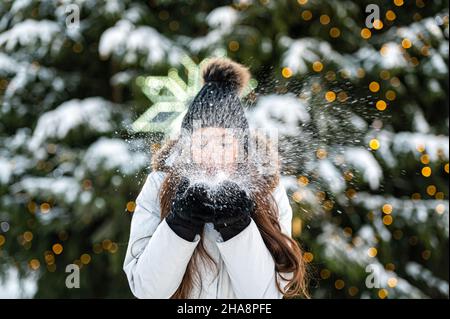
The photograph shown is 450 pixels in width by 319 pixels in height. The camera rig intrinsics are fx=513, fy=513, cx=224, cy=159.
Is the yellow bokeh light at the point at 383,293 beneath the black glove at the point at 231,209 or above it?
beneath

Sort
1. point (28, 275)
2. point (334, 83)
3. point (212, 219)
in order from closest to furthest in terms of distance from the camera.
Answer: point (212, 219), point (334, 83), point (28, 275)

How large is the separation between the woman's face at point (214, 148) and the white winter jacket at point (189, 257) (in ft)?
0.45

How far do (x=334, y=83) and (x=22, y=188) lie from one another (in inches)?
58.3

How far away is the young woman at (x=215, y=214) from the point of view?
94cm

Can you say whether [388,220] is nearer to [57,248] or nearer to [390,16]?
[390,16]

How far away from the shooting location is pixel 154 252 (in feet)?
3.17

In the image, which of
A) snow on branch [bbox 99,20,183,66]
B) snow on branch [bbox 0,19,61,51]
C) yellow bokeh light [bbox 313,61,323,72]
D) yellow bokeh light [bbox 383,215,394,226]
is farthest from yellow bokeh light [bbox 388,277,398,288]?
snow on branch [bbox 0,19,61,51]

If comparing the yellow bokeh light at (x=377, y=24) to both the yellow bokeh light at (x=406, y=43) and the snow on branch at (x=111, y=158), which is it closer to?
the yellow bokeh light at (x=406, y=43)

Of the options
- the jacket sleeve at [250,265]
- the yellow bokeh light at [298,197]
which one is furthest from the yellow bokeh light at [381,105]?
the jacket sleeve at [250,265]

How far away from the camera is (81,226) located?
2305 mm

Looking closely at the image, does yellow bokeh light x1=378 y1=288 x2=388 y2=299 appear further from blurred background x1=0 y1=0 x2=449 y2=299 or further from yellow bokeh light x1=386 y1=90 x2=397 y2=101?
yellow bokeh light x1=386 y1=90 x2=397 y2=101

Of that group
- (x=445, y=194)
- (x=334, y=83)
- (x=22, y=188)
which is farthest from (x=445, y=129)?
(x=22, y=188)

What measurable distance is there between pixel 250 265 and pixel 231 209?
0.41ft
